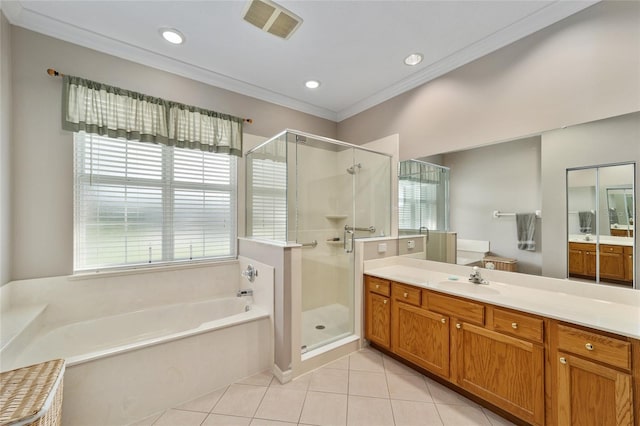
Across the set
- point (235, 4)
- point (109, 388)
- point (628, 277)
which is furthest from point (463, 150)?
point (109, 388)

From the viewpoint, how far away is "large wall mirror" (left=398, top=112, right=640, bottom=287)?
4.99 ft

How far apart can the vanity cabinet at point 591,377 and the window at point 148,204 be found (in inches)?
110

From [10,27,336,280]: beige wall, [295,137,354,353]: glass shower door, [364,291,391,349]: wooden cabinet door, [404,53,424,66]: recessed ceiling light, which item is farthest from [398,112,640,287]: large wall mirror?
[10,27,336,280]: beige wall

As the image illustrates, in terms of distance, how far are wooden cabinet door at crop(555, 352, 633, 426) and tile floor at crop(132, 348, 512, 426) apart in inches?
18.1

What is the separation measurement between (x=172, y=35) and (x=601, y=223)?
351 cm

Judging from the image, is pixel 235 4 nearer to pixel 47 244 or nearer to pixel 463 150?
pixel 463 150

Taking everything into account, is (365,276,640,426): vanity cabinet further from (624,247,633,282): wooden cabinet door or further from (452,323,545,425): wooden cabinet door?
(624,247,633,282): wooden cabinet door

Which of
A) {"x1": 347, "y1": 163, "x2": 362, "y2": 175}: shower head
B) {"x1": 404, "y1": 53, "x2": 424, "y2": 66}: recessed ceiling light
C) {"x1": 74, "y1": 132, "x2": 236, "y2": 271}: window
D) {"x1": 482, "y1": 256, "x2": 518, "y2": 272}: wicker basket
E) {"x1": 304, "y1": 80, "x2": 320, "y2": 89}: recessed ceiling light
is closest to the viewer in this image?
{"x1": 482, "y1": 256, "x2": 518, "y2": 272}: wicker basket

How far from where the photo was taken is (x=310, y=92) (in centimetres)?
303

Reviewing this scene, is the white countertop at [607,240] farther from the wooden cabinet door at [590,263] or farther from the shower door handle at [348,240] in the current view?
the shower door handle at [348,240]

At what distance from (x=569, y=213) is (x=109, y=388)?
3275 millimetres

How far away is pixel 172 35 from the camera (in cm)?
207

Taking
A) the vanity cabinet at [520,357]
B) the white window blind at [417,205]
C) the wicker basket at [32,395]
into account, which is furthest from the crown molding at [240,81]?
the wicker basket at [32,395]

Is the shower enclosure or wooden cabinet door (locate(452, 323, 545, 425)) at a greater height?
the shower enclosure
